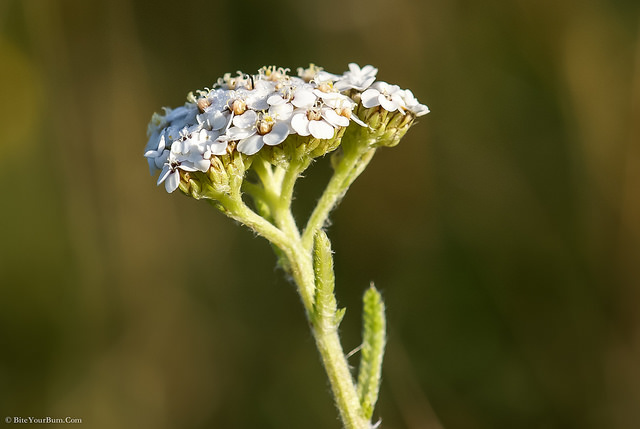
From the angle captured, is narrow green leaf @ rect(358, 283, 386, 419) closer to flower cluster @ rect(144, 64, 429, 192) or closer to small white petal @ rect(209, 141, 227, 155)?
flower cluster @ rect(144, 64, 429, 192)

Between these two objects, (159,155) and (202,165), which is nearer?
(202,165)

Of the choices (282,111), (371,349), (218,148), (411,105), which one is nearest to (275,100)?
(282,111)

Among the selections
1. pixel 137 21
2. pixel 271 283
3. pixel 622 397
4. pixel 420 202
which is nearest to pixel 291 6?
pixel 137 21

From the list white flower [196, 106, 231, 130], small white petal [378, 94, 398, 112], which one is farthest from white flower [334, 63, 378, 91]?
white flower [196, 106, 231, 130]

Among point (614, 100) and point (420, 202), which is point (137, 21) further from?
point (614, 100)

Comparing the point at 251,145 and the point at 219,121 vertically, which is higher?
the point at 219,121

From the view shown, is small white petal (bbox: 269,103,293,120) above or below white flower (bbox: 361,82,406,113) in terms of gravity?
above

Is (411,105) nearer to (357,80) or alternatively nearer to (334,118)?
(357,80)

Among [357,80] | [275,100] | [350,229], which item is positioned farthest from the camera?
[350,229]
